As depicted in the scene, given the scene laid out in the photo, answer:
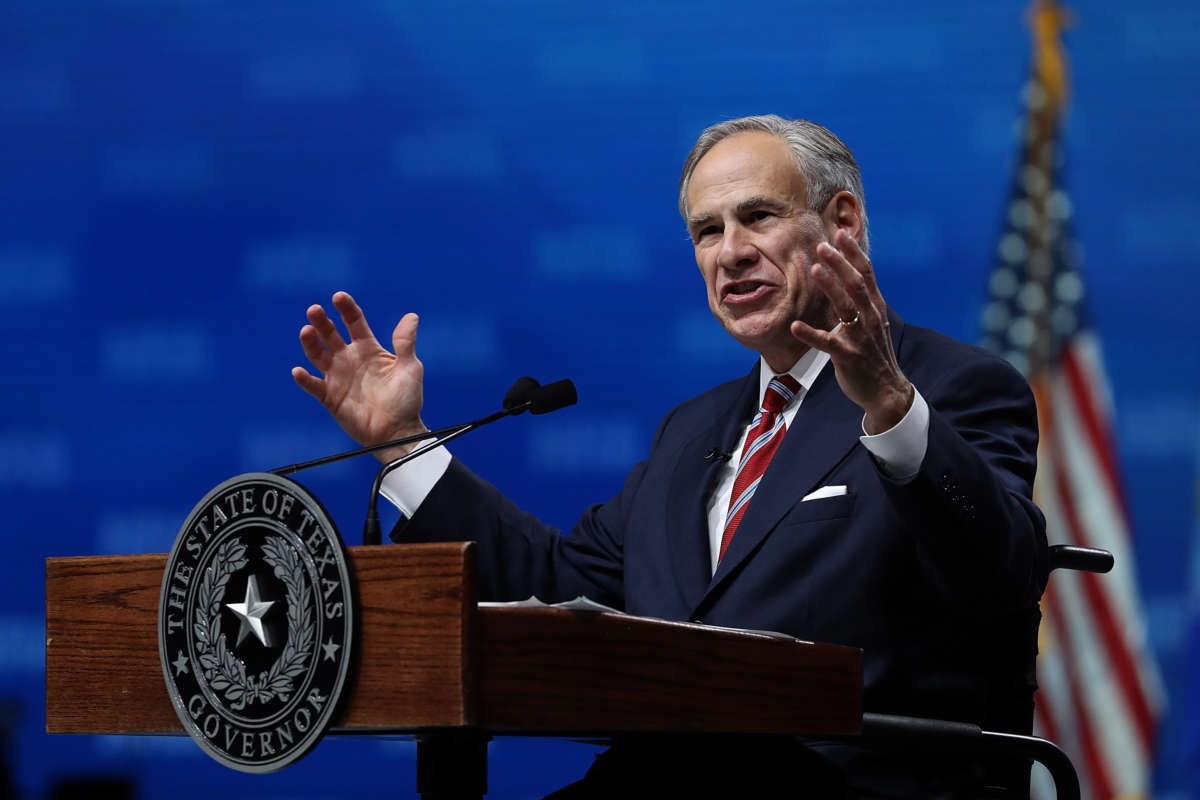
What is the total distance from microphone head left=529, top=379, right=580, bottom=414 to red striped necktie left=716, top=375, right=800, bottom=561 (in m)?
0.32

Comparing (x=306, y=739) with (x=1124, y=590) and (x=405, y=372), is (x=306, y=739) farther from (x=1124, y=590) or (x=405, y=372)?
(x=1124, y=590)

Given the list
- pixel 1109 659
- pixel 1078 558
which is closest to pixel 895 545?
pixel 1078 558

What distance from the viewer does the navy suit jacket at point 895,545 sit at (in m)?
1.53

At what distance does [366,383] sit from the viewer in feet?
6.47

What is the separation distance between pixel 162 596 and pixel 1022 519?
3.14 feet

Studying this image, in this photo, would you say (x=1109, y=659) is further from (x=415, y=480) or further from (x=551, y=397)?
(x=551, y=397)

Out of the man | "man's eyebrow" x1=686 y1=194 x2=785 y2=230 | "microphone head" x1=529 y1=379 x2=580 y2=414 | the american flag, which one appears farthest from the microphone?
the american flag

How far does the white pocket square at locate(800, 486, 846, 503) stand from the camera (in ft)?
5.81

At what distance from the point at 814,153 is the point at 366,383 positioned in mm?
787

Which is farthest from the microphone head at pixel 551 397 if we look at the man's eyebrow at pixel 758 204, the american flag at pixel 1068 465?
the american flag at pixel 1068 465

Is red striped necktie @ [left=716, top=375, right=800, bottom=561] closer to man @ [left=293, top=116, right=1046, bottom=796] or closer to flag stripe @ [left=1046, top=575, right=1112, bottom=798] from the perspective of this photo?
man @ [left=293, top=116, right=1046, bottom=796]

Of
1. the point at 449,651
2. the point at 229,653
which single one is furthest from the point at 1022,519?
the point at 229,653

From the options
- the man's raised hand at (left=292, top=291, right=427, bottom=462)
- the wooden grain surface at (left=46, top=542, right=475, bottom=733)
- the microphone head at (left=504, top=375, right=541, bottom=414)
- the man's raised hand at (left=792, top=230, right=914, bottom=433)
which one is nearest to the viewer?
the wooden grain surface at (left=46, top=542, right=475, bottom=733)

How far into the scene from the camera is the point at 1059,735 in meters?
3.36
